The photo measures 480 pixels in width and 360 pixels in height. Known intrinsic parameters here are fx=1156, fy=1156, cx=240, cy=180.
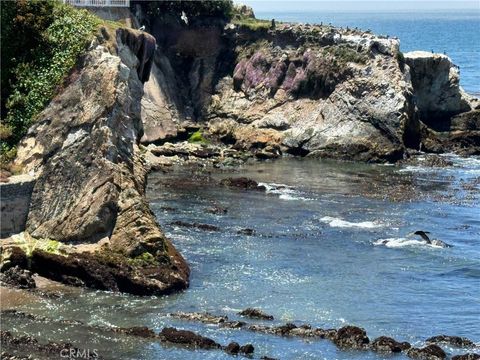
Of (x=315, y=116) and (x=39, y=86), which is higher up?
(x=39, y=86)

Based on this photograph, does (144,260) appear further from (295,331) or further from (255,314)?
(295,331)

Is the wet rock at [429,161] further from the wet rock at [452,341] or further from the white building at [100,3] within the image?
the wet rock at [452,341]

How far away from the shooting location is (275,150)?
7138cm

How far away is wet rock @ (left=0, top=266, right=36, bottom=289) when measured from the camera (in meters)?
37.7

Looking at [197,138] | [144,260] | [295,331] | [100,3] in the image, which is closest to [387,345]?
[295,331]

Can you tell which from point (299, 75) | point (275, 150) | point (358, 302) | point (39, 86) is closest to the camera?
point (358, 302)

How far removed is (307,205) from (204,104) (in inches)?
901

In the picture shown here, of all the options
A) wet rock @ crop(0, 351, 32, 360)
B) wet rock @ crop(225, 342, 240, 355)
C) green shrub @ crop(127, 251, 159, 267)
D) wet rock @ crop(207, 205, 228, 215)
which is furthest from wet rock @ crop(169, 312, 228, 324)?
wet rock @ crop(207, 205, 228, 215)

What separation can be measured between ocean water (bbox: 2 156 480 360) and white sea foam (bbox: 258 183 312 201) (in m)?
0.06

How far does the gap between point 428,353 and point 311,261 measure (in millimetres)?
12224

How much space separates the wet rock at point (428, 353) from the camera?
33.5m

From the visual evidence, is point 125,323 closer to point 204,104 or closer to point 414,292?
point 414,292

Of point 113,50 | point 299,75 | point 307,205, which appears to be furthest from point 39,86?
point 299,75

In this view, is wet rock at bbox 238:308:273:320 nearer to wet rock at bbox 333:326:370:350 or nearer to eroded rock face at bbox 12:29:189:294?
wet rock at bbox 333:326:370:350
